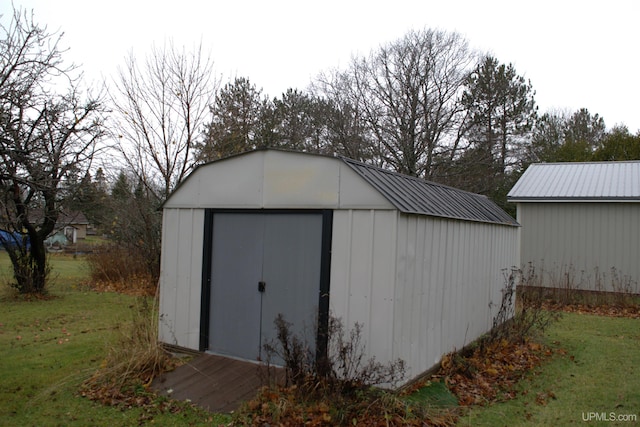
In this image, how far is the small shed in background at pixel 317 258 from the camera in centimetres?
558

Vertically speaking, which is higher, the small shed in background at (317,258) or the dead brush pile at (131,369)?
the small shed in background at (317,258)

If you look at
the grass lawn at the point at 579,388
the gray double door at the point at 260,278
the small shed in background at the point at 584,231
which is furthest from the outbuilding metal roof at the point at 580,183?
the gray double door at the point at 260,278

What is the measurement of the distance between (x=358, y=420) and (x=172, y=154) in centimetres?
1220

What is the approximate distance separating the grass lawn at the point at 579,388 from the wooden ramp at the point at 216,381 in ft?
7.47

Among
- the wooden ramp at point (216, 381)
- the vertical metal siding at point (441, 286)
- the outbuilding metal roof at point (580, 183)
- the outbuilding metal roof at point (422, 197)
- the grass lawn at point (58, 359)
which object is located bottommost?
the grass lawn at point (58, 359)

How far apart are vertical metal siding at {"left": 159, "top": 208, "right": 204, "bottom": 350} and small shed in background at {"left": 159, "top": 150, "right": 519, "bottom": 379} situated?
0.02m

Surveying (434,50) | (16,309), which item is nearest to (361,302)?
(16,309)

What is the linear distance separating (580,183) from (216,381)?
13.2m

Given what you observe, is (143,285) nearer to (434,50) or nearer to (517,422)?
(517,422)

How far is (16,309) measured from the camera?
11.3m

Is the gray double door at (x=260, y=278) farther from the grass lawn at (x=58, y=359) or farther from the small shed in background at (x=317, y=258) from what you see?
the grass lawn at (x=58, y=359)

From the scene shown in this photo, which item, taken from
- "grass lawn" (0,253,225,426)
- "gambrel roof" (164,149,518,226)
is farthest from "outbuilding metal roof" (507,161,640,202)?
"grass lawn" (0,253,225,426)

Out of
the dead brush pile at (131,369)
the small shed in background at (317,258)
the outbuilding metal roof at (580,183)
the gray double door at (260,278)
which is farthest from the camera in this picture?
the outbuilding metal roof at (580,183)

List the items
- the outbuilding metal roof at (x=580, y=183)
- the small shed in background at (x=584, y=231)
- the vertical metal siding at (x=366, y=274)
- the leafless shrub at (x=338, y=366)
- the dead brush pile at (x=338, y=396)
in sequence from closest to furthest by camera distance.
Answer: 1. the dead brush pile at (x=338, y=396)
2. the leafless shrub at (x=338, y=366)
3. the vertical metal siding at (x=366, y=274)
4. the small shed in background at (x=584, y=231)
5. the outbuilding metal roof at (x=580, y=183)
